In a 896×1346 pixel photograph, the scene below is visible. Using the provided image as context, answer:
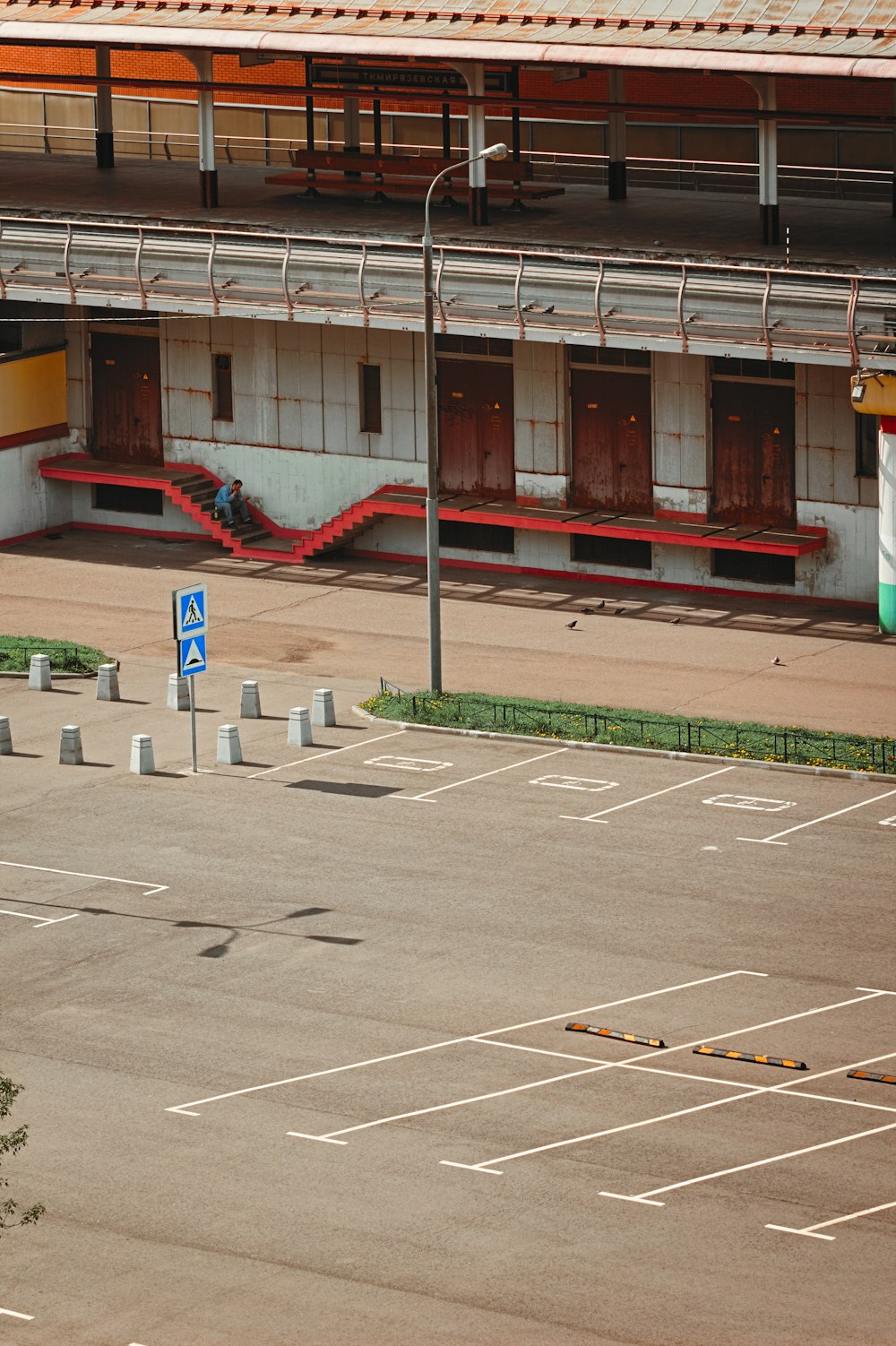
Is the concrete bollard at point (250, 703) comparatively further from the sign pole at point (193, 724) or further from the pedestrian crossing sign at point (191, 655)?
the pedestrian crossing sign at point (191, 655)

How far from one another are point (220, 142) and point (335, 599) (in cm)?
2085

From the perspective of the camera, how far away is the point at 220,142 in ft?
208

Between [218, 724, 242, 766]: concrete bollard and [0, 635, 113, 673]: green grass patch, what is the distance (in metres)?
5.63

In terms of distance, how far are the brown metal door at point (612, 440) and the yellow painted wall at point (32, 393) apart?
11.9 meters

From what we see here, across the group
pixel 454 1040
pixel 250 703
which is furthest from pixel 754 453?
pixel 454 1040

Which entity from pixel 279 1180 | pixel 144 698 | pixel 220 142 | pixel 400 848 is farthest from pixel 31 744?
pixel 220 142

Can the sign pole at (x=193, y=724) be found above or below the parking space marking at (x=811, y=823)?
above

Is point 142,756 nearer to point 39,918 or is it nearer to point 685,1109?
point 39,918

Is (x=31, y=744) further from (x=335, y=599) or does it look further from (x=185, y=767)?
(x=335, y=599)

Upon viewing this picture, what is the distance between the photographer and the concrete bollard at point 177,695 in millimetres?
39219

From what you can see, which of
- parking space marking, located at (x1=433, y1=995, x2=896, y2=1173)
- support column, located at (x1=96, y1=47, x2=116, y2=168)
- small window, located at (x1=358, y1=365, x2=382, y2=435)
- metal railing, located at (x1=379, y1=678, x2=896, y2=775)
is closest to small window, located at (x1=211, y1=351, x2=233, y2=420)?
small window, located at (x1=358, y1=365, x2=382, y2=435)

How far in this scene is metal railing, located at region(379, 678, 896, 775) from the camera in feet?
116

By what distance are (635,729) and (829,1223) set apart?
15843 mm

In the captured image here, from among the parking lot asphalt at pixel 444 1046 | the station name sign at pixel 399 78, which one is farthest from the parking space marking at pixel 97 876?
the station name sign at pixel 399 78
